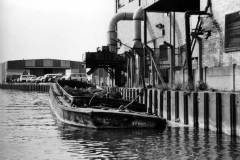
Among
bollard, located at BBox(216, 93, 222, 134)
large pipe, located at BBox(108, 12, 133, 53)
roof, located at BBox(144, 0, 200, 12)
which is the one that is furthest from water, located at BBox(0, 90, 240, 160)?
large pipe, located at BBox(108, 12, 133, 53)

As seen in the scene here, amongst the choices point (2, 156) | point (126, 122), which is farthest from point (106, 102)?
point (2, 156)

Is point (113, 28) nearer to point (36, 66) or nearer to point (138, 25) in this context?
point (138, 25)

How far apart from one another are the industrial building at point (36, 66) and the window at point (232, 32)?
4132 inches

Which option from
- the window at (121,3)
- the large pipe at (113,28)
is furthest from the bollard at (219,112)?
the window at (121,3)

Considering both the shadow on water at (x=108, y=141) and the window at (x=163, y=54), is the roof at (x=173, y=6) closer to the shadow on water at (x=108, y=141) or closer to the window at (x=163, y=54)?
the window at (x=163, y=54)

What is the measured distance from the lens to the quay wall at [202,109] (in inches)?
745

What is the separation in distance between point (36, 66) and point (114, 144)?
4596 inches

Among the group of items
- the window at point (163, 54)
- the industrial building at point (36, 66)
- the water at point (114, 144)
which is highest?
the industrial building at point (36, 66)

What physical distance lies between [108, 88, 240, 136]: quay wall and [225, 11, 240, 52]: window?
390 cm

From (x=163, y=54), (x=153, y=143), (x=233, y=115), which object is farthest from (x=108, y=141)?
(x=163, y=54)

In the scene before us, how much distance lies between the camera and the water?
51.9ft

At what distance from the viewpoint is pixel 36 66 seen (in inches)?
5231

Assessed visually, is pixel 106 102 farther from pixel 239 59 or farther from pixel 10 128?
pixel 239 59

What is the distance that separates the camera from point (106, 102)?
84.1 feet
